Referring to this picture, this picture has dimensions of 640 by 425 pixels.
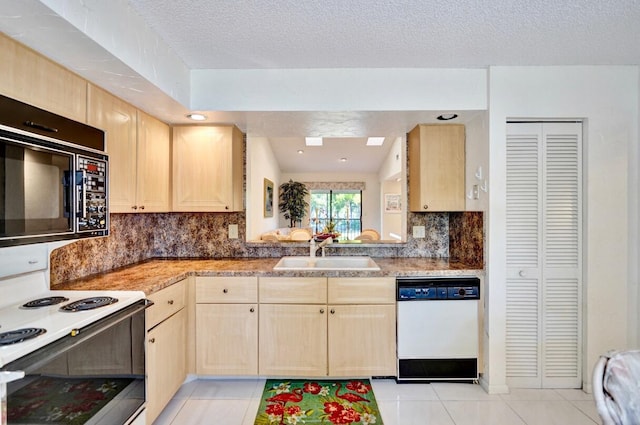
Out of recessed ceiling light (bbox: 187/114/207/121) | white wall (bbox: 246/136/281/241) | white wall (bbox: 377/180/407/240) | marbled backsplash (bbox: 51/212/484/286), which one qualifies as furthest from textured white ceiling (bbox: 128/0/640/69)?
white wall (bbox: 377/180/407/240)

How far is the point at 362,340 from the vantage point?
2.33 metres

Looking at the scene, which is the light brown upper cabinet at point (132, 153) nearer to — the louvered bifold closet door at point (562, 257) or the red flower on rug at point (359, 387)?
the red flower on rug at point (359, 387)

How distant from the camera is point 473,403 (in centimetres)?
214

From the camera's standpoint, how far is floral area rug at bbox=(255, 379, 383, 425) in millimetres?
1974

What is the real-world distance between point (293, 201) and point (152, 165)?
5598mm

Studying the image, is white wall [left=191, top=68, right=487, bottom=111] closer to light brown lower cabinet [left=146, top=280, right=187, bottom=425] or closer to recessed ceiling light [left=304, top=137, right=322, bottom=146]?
light brown lower cabinet [left=146, top=280, right=187, bottom=425]

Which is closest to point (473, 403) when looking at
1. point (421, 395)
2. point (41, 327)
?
point (421, 395)

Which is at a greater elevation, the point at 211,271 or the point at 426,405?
the point at 211,271

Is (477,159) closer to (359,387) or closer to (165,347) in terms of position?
(359,387)

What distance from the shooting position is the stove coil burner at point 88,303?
139cm

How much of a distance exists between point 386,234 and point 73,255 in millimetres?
7209

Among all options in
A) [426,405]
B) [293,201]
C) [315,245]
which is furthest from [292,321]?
[293,201]

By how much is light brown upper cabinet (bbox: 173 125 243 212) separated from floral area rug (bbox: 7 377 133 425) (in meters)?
1.51

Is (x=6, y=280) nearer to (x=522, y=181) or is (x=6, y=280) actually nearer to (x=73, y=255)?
(x=73, y=255)
